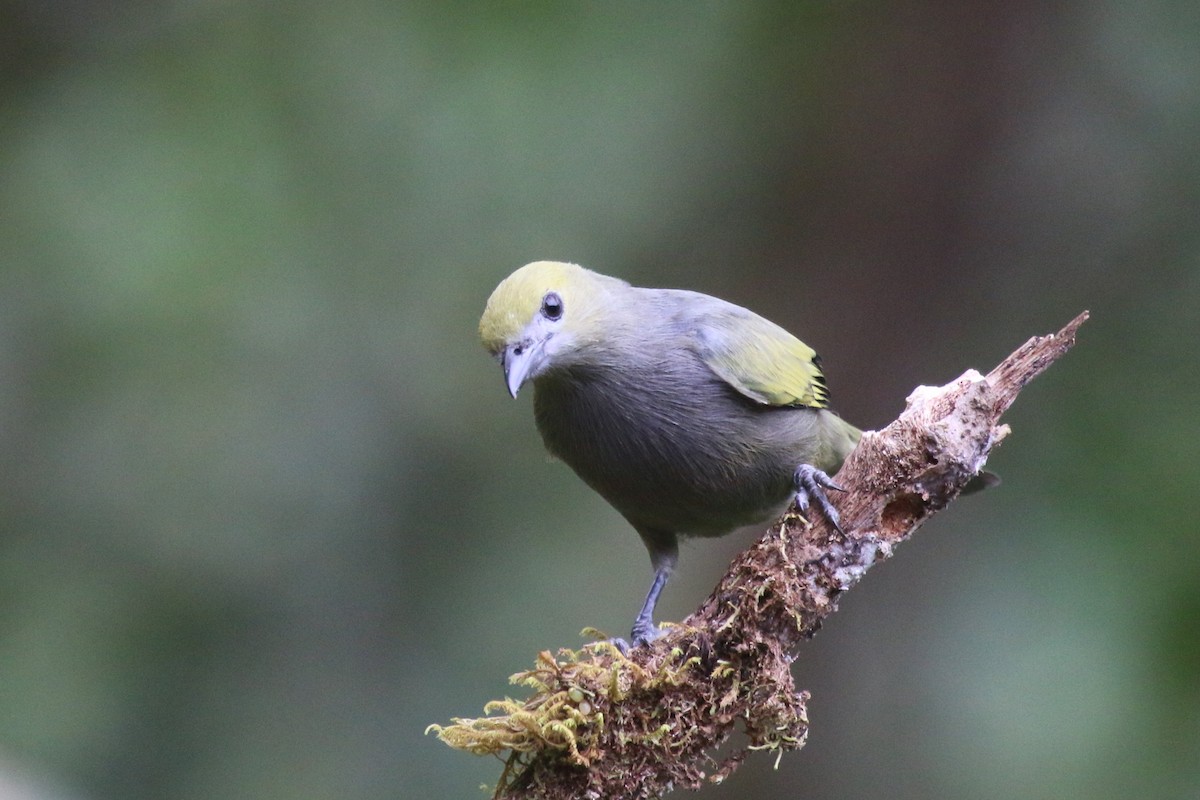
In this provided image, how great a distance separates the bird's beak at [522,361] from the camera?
13.4 feet

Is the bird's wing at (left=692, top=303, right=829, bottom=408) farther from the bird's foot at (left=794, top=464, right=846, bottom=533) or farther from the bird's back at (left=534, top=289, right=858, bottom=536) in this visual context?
the bird's foot at (left=794, top=464, right=846, bottom=533)

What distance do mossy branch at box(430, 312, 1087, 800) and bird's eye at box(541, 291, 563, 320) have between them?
1.21 meters

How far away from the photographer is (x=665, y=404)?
4512 mm

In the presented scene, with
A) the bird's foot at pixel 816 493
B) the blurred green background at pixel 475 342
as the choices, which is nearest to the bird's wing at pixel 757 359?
the bird's foot at pixel 816 493

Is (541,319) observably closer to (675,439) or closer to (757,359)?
(675,439)

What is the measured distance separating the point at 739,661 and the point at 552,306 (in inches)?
59.3

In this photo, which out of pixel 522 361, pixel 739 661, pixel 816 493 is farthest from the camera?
pixel 522 361

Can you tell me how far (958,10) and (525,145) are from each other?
2830 mm

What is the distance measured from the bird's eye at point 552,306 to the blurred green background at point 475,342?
118 inches

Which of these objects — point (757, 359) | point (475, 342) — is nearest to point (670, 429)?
point (757, 359)

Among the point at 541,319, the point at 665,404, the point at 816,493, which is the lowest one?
the point at 816,493

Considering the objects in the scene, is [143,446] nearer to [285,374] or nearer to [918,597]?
[285,374]

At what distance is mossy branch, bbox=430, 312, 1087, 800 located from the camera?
3.50 meters

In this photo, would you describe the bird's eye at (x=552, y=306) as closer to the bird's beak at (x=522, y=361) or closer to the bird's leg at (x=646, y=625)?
the bird's beak at (x=522, y=361)
